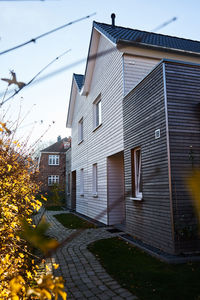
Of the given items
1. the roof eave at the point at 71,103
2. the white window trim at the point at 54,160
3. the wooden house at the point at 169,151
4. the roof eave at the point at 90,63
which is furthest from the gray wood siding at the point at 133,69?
the white window trim at the point at 54,160

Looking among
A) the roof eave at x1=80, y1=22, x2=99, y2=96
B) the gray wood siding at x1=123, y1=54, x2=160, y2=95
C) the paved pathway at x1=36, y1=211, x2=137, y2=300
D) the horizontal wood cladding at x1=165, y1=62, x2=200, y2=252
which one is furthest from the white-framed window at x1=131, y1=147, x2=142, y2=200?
the roof eave at x1=80, y1=22, x2=99, y2=96

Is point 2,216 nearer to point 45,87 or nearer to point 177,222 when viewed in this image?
point 45,87

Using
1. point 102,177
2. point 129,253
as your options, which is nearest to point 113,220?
point 102,177

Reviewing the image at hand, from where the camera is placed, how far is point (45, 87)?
3.52 ft

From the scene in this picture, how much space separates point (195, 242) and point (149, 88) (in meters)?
4.01

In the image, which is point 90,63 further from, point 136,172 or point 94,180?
point 136,172

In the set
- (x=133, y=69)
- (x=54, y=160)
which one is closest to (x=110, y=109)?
(x=133, y=69)

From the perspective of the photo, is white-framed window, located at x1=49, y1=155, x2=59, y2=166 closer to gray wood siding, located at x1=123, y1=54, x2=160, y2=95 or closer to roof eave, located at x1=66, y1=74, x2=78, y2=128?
roof eave, located at x1=66, y1=74, x2=78, y2=128

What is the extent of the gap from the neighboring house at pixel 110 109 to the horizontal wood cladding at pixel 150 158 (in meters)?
0.13

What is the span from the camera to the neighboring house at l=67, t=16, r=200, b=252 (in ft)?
27.8

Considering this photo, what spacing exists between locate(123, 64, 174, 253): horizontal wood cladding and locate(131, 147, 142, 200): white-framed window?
156 mm

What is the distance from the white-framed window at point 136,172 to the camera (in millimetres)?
7246

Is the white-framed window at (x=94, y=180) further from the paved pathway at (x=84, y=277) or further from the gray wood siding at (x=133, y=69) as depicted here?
the paved pathway at (x=84, y=277)

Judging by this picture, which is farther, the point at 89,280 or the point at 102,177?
the point at 102,177
